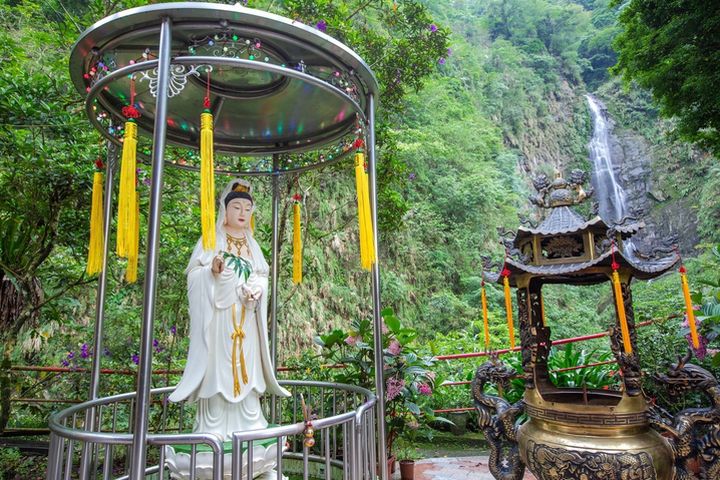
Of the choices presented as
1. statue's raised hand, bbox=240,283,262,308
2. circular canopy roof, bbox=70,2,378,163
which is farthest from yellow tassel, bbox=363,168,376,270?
statue's raised hand, bbox=240,283,262,308

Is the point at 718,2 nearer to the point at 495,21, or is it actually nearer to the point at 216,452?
the point at 216,452

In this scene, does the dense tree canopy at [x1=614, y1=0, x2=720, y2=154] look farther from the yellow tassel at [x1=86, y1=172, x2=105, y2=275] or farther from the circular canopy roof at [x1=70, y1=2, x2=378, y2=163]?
the yellow tassel at [x1=86, y1=172, x2=105, y2=275]

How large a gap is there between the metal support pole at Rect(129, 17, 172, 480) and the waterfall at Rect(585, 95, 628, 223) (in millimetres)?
18127

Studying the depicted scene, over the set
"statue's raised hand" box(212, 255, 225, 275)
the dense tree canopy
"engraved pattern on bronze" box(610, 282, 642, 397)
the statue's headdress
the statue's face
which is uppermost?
the dense tree canopy

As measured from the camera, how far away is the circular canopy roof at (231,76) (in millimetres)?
2479

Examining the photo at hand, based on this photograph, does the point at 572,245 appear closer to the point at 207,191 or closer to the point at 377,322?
the point at 377,322

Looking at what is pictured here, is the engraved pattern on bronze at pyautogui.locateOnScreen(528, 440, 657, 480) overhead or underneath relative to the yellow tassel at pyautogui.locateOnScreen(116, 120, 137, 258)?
underneath

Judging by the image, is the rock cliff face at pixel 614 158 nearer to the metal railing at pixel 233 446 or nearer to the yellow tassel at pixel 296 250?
the yellow tassel at pixel 296 250

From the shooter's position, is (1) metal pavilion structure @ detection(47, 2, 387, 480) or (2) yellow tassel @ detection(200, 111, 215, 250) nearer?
(1) metal pavilion structure @ detection(47, 2, 387, 480)

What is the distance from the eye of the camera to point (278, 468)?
2131mm

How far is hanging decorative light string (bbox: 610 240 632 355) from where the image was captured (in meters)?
3.12

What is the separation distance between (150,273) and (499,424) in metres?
2.97

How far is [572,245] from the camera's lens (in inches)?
135

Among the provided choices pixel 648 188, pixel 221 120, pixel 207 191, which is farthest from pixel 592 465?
pixel 648 188
